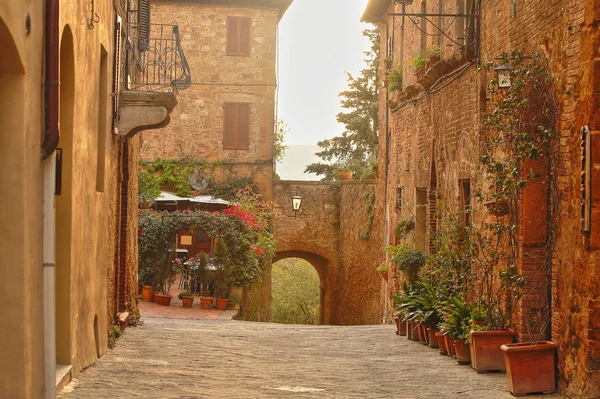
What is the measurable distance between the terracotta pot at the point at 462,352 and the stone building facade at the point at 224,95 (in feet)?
55.7

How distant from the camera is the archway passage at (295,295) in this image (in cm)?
3700

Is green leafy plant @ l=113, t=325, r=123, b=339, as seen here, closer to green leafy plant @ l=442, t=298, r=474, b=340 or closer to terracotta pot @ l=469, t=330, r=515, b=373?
green leafy plant @ l=442, t=298, r=474, b=340

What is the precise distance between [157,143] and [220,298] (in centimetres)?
943

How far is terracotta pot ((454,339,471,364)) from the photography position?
995 cm

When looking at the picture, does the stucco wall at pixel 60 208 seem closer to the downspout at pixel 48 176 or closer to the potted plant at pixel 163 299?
the downspout at pixel 48 176

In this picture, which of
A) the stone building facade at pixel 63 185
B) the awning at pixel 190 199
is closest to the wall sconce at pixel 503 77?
the stone building facade at pixel 63 185

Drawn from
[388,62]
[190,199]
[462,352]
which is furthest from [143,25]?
[190,199]

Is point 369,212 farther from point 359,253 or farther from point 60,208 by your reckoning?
point 60,208

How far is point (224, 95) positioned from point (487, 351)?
18.5 metres

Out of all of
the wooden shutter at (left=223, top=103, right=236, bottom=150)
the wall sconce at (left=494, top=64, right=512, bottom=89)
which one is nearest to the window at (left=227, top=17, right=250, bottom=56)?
the wooden shutter at (left=223, top=103, right=236, bottom=150)

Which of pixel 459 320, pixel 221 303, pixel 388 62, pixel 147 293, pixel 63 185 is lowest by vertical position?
pixel 221 303

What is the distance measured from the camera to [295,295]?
126 feet

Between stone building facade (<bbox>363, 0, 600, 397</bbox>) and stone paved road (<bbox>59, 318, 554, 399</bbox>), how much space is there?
102 cm

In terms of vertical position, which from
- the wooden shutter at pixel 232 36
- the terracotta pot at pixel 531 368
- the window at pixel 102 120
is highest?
the wooden shutter at pixel 232 36
